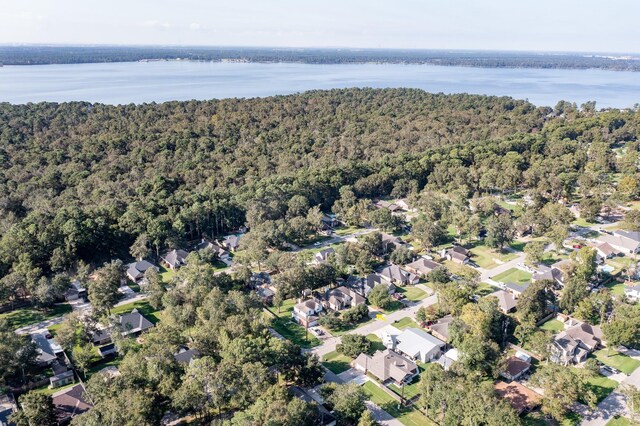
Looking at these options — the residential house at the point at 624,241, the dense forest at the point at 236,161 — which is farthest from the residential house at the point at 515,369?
the dense forest at the point at 236,161

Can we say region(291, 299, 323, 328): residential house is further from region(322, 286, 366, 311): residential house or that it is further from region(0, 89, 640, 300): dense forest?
region(0, 89, 640, 300): dense forest

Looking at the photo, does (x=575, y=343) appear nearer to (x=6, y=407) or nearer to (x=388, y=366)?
(x=388, y=366)

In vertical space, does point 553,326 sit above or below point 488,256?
below

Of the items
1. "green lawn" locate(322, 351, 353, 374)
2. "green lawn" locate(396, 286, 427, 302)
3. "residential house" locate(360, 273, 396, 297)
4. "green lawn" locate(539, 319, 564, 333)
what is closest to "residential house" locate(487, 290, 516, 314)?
"green lawn" locate(539, 319, 564, 333)

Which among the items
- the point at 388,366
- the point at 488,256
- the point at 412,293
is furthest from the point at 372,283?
the point at 488,256

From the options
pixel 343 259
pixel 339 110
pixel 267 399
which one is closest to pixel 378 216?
pixel 343 259

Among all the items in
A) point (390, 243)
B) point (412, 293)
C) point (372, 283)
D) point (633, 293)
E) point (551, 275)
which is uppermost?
point (390, 243)

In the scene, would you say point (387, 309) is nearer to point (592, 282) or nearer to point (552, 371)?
point (552, 371)
